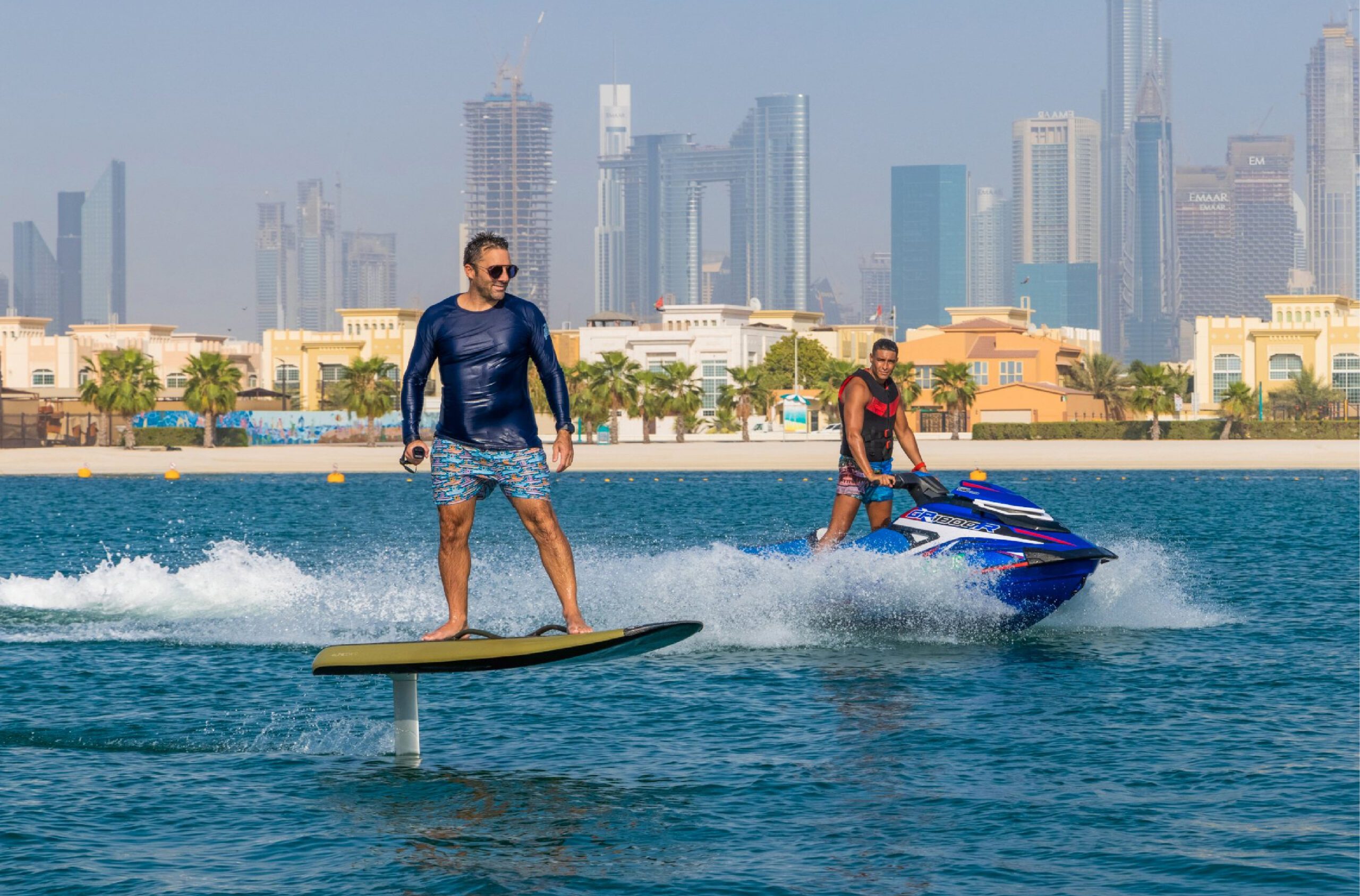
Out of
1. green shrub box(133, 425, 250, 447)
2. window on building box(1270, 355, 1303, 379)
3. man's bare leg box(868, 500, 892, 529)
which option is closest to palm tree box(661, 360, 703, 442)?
green shrub box(133, 425, 250, 447)

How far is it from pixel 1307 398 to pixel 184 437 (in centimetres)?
6915

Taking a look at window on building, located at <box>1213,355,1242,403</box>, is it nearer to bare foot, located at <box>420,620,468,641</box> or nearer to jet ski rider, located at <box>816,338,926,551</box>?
jet ski rider, located at <box>816,338,926,551</box>

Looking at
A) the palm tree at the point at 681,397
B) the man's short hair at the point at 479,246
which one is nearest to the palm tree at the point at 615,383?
the palm tree at the point at 681,397

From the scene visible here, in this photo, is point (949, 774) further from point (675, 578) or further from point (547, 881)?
point (675, 578)

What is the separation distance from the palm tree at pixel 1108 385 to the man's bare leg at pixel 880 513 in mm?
109686

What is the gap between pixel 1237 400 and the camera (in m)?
98.9

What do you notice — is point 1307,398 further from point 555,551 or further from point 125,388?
point 555,551

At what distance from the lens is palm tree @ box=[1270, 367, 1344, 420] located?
10925 cm

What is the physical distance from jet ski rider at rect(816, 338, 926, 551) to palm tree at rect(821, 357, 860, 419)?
88.9 m

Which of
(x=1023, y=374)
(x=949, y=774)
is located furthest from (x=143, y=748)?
(x=1023, y=374)

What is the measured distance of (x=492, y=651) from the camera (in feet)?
31.0

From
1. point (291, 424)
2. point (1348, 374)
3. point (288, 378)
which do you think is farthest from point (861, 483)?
point (288, 378)

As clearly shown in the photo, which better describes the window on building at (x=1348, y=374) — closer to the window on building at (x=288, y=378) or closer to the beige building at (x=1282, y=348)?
the beige building at (x=1282, y=348)

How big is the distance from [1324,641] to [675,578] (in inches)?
266
